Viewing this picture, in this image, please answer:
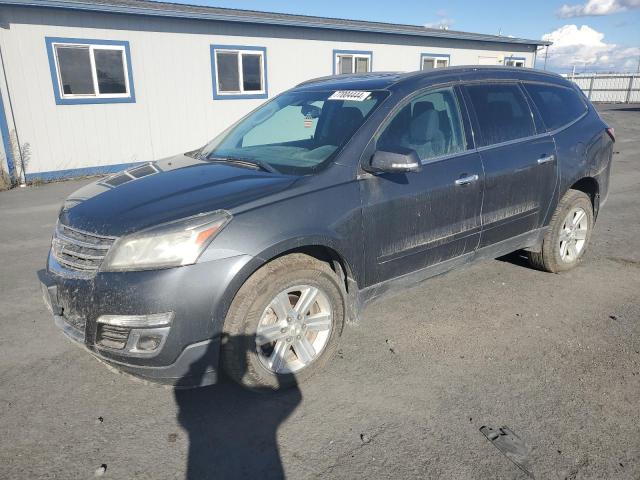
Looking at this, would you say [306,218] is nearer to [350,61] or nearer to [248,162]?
[248,162]

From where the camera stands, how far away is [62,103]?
10484 mm

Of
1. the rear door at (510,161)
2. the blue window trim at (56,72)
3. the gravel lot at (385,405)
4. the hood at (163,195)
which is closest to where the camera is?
the gravel lot at (385,405)

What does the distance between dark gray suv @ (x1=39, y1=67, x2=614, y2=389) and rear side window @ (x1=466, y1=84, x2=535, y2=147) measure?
0.01 m

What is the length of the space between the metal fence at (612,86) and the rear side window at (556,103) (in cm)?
3588

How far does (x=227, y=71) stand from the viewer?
1282 cm

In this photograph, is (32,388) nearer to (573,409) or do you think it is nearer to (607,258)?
(573,409)

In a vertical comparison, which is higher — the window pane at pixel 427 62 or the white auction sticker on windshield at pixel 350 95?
the window pane at pixel 427 62

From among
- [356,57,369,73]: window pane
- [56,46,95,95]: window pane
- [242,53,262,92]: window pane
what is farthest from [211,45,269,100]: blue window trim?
[356,57,369,73]: window pane

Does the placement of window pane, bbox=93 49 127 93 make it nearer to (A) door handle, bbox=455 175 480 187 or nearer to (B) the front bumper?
(B) the front bumper

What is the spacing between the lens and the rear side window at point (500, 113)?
3830 mm

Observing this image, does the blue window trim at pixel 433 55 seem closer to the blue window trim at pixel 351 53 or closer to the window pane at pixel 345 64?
the blue window trim at pixel 351 53

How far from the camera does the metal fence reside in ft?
116

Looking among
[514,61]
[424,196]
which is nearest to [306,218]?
[424,196]

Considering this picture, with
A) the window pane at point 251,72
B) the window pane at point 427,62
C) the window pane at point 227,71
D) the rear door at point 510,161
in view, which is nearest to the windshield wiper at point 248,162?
the rear door at point 510,161
